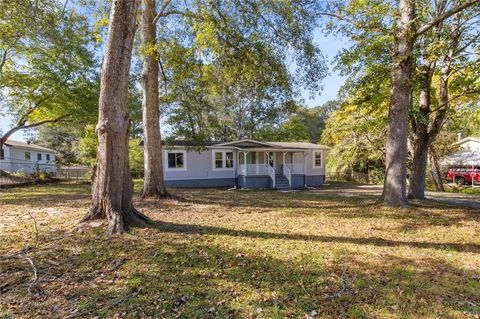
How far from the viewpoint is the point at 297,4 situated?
809 cm

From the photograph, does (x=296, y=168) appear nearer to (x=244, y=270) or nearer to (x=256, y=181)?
(x=256, y=181)

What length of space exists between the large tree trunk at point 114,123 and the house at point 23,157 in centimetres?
1977

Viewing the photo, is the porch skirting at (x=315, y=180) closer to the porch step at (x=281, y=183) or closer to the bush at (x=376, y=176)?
the porch step at (x=281, y=183)

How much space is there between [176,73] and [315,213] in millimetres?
6541

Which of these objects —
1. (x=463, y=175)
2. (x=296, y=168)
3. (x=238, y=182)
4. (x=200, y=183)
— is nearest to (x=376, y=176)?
(x=463, y=175)

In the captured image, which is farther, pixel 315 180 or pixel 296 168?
pixel 315 180

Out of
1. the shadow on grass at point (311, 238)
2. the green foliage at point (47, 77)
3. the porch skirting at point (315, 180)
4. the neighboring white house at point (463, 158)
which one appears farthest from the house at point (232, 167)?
the neighboring white house at point (463, 158)

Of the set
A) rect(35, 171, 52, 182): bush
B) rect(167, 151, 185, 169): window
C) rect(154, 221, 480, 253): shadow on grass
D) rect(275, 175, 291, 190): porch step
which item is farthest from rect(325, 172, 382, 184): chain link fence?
rect(35, 171, 52, 182): bush

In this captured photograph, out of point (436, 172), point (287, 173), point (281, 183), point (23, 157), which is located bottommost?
point (281, 183)

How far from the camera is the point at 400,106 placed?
26.8 ft

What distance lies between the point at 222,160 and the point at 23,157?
75.7ft

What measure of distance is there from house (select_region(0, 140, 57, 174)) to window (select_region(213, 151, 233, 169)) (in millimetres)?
13085

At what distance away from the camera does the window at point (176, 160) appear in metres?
16.7

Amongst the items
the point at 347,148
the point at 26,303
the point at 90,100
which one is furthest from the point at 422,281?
the point at 347,148
